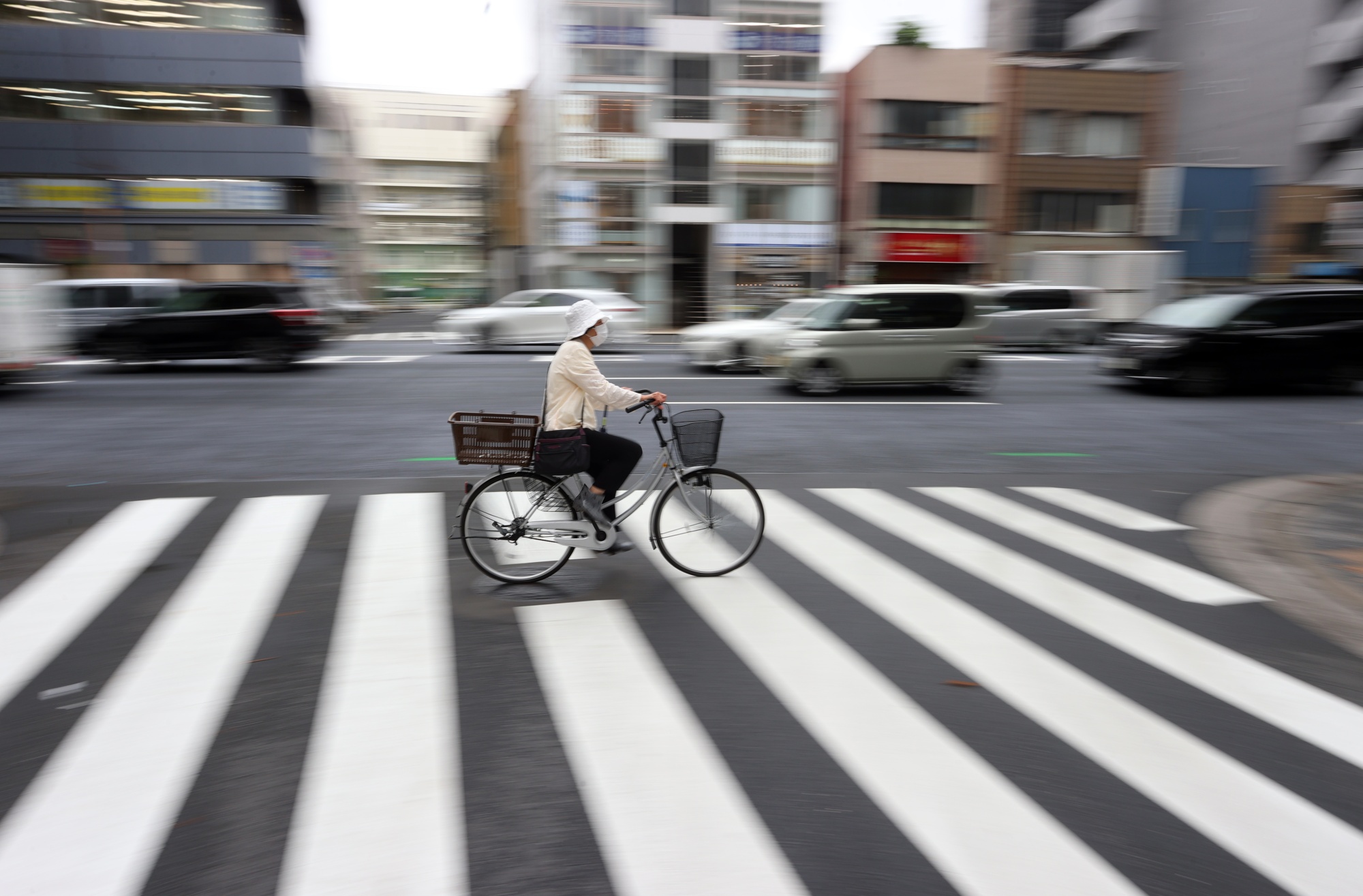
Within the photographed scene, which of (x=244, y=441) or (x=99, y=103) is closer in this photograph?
(x=244, y=441)

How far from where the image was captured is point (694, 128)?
115 ft

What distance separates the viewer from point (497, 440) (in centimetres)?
520

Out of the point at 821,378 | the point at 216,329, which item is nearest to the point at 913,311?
the point at 821,378

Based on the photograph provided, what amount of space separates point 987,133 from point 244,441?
31935mm

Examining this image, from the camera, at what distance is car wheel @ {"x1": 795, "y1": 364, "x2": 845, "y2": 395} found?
14031mm

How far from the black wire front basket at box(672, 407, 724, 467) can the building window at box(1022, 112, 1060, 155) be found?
3384cm

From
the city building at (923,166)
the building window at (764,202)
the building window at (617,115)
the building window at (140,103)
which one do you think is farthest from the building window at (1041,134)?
the building window at (140,103)

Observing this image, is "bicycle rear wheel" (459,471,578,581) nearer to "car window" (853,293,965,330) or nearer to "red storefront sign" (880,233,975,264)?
"car window" (853,293,965,330)

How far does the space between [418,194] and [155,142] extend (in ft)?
159

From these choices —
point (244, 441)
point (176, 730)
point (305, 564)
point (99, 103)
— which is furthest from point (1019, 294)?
point (99, 103)

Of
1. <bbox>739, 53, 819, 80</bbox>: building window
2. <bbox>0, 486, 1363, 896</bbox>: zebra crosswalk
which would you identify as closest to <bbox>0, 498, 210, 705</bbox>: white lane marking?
<bbox>0, 486, 1363, 896</bbox>: zebra crosswalk

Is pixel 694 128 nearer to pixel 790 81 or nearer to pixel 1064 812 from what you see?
pixel 790 81

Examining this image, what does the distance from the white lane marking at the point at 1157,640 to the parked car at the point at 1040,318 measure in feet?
57.4

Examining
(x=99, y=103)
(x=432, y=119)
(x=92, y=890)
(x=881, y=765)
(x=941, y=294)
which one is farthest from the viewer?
(x=432, y=119)
